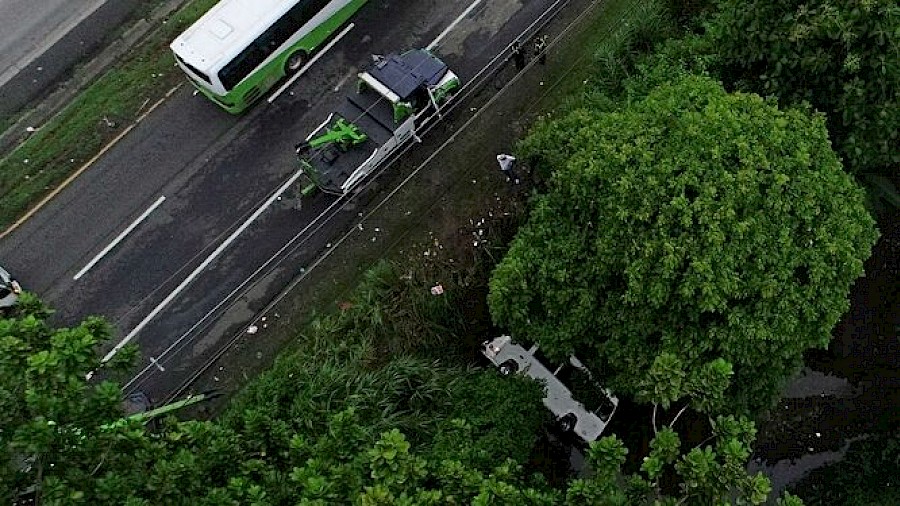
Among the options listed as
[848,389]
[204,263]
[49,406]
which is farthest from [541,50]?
[49,406]

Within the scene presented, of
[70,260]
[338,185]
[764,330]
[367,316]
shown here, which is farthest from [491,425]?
[70,260]

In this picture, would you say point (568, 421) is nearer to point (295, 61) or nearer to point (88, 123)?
point (295, 61)

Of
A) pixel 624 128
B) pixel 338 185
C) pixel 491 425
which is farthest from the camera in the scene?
pixel 338 185

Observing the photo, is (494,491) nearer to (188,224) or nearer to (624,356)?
(624,356)

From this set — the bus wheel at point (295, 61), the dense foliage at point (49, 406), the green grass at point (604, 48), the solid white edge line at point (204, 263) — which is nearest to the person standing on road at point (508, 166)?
the green grass at point (604, 48)

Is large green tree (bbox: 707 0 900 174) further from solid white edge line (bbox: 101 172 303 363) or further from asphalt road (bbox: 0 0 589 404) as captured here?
solid white edge line (bbox: 101 172 303 363)

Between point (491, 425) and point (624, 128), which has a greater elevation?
point (624, 128)
